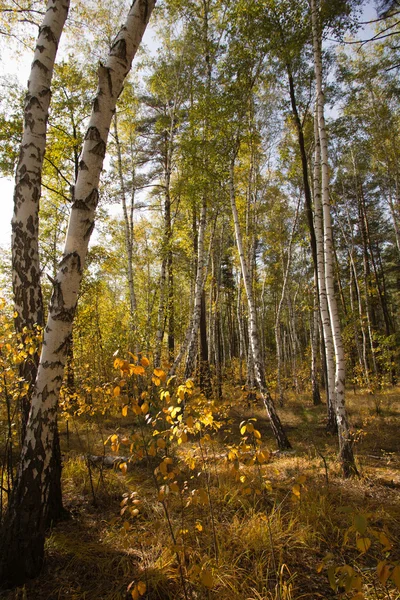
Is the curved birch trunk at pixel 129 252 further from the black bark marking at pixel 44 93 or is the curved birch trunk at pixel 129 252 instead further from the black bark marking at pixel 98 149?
the black bark marking at pixel 98 149

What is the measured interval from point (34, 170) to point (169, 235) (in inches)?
295

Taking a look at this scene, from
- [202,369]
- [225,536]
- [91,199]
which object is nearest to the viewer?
[91,199]

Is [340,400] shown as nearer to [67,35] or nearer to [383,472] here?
[383,472]

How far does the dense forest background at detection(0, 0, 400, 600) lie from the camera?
7.05 feet

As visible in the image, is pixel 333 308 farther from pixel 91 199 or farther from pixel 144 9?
pixel 144 9

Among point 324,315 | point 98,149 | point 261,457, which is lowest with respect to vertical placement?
point 261,457

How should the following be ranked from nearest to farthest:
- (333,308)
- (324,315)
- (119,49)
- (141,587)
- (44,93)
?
(141,587)
(119,49)
(44,93)
(333,308)
(324,315)

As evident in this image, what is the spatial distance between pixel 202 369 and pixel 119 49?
10209mm

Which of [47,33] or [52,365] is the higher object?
[47,33]

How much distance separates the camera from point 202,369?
37.8ft

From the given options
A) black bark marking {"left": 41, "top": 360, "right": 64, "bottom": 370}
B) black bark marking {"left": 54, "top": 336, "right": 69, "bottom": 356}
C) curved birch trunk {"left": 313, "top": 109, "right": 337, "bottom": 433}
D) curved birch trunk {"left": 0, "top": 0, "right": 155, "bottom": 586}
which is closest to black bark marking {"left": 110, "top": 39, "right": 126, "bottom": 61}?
curved birch trunk {"left": 0, "top": 0, "right": 155, "bottom": 586}

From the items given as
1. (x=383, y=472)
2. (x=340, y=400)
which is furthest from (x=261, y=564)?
(x=383, y=472)

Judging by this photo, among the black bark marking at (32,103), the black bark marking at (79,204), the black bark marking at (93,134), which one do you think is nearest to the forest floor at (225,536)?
the black bark marking at (79,204)

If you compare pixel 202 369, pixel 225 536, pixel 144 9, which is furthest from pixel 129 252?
pixel 225 536
